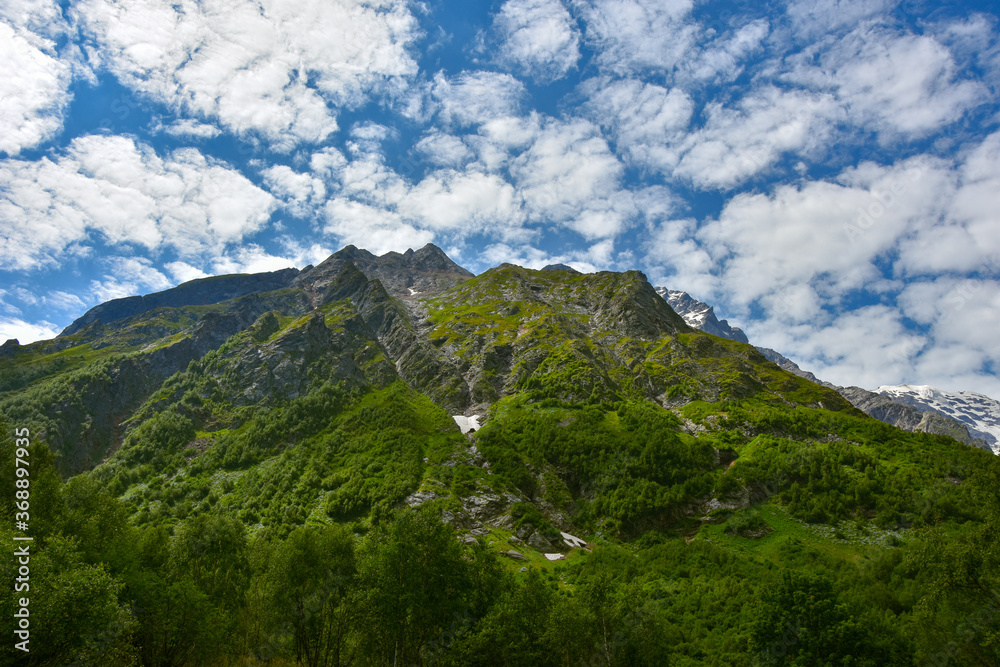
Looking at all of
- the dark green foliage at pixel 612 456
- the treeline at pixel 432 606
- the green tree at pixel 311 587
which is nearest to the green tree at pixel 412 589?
the treeline at pixel 432 606

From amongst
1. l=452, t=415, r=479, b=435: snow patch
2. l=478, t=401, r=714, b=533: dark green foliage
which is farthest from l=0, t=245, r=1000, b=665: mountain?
l=452, t=415, r=479, b=435: snow patch

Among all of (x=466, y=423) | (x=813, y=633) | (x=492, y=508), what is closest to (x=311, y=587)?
(x=813, y=633)

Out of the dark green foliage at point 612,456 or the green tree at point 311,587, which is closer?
the green tree at point 311,587

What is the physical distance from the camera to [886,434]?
325ft

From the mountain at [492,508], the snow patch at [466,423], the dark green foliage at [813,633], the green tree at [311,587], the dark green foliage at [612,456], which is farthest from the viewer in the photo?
the snow patch at [466,423]

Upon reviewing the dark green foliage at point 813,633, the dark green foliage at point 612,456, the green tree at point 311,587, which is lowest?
the green tree at point 311,587

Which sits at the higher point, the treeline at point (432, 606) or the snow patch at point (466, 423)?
the snow patch at point (466, 423)

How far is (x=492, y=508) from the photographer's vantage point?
312 feet

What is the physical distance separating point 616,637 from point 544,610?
7083mm

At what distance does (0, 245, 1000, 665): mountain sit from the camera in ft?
132

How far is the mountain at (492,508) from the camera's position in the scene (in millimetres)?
40219

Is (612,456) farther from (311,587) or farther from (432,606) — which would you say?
(311,587)

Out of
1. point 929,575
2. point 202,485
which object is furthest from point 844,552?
point 202,485

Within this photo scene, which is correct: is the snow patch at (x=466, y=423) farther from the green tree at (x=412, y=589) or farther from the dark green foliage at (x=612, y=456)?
the green tree at (x=412, y=589)
